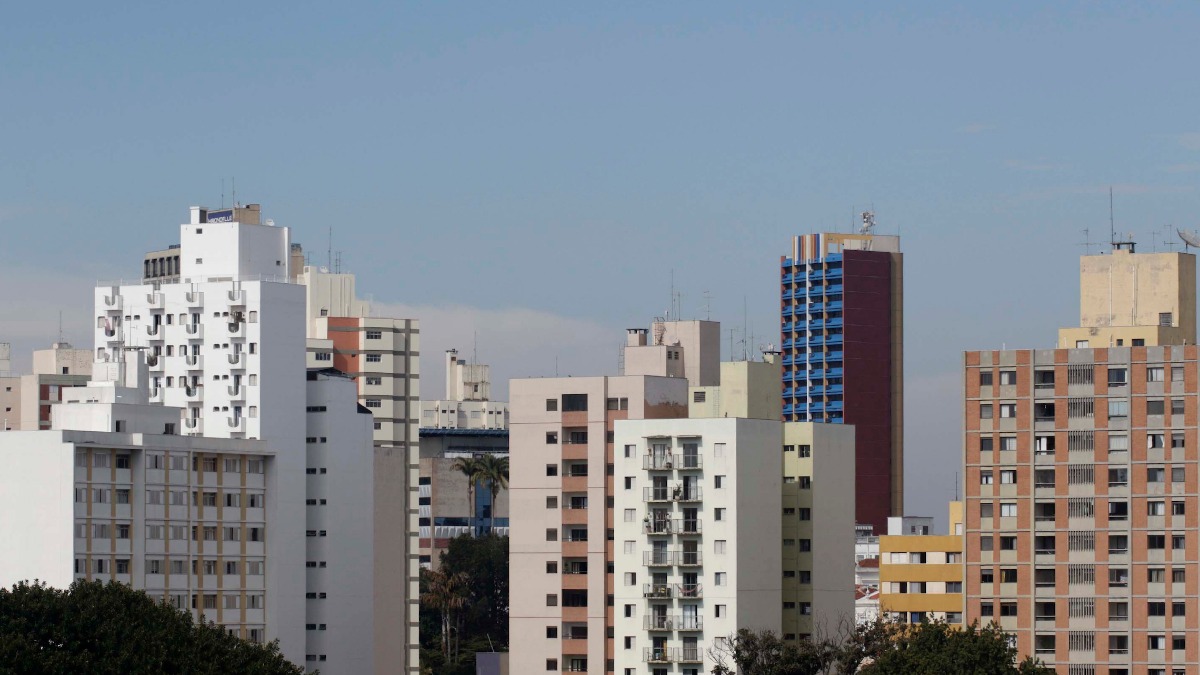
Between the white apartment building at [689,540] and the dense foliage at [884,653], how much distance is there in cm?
244

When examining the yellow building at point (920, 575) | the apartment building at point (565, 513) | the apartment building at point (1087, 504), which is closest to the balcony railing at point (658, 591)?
the apartment building at point (565, 513)

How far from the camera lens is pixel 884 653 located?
402ft

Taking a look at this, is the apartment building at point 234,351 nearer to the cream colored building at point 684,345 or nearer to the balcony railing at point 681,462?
the balcony railing at point 681,462

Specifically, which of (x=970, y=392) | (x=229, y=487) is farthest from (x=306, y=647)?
(x=970, y=392)

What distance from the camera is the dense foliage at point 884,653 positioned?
118875 millimetres

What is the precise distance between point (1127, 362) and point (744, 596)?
91.6ft

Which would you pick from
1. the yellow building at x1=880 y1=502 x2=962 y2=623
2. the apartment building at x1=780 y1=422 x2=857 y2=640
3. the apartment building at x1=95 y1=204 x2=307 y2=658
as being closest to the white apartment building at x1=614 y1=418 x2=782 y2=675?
the apartment building at x1=780 y1=422 x2=857 y2=640

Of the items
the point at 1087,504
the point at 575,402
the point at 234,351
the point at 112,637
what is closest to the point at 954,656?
the point at 1087,504

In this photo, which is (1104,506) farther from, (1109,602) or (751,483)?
(751,483)

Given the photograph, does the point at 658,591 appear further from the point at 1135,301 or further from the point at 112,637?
the point at 112,637

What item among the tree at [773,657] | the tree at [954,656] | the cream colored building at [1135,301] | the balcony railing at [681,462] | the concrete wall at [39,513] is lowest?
the tree at [773,657]

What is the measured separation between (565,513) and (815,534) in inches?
632

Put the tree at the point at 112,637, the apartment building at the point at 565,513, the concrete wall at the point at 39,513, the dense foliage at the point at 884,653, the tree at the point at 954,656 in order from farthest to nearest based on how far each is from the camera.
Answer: the apartment building at the point at 565,513 → the concrete wall at the point at 39,513 → the dense foliage at the point at 884,653 → the tree at the point at 954,656 → the tree at the point at 112,637

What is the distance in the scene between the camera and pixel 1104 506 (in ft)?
447
